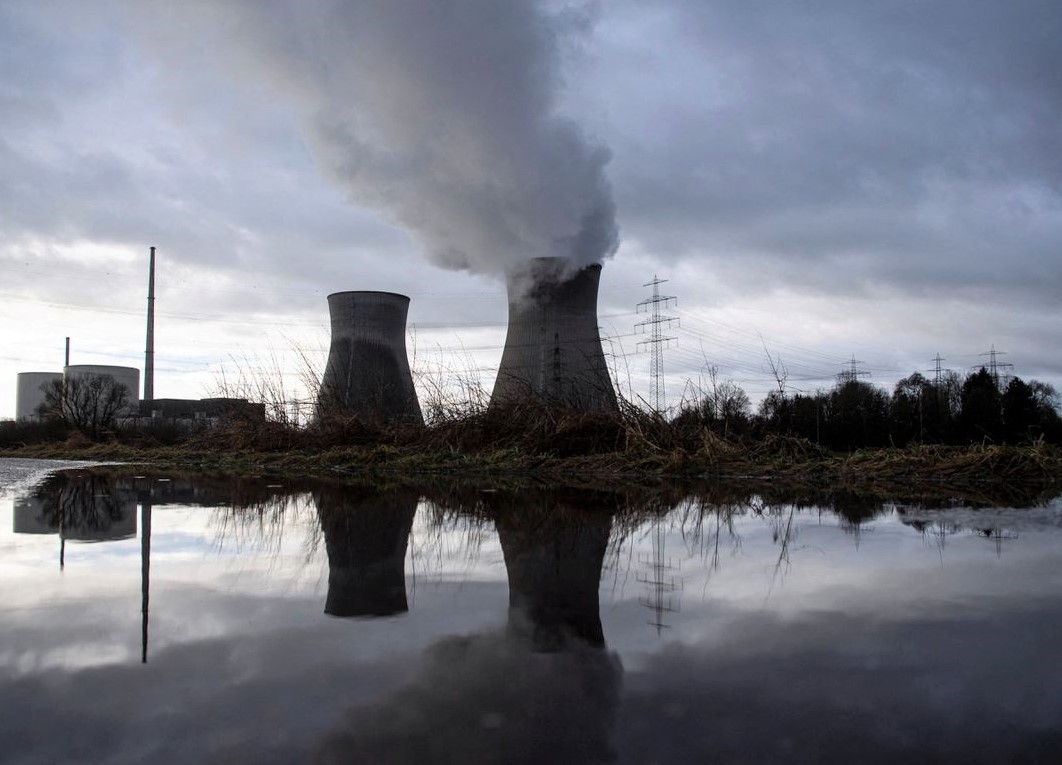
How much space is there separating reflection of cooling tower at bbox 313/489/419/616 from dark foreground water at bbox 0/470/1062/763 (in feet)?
0.04

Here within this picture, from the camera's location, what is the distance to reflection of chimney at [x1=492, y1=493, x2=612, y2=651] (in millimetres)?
1193

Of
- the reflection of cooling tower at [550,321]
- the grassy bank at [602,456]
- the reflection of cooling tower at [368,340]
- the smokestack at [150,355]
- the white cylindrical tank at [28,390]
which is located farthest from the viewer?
the white cylindrical tank at [28,390]

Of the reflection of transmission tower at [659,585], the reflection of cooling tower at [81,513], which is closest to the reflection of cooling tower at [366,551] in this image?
the reflection of transmission tower at [659,585]

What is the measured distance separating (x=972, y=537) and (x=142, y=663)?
80.2 inches

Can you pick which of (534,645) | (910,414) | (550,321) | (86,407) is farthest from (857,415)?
(534,645)

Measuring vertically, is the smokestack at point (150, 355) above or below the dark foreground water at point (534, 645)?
above

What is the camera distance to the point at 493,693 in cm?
90

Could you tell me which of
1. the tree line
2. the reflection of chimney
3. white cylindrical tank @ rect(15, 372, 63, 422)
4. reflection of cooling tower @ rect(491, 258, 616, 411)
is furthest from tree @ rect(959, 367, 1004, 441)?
white cylindrical tank @ rect(15, 372, 63, 422)

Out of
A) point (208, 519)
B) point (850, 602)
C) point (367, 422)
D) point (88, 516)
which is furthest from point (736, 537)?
point (367, 422)

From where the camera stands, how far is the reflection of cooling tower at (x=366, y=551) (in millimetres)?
1380

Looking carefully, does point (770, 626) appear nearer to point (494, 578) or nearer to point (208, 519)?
point (494, 578)

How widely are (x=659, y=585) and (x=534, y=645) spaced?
0.48m

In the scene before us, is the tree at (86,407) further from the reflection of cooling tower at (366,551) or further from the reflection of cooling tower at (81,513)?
the reflection of cooling tower at (366,551)

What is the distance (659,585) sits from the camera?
→ 1513mm
